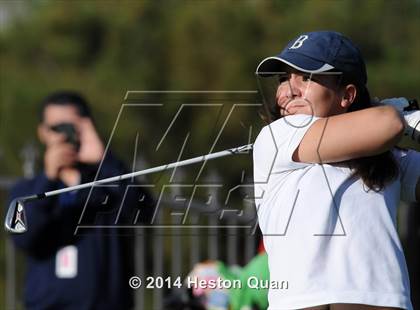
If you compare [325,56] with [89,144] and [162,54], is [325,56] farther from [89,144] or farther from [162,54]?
A: [162,54]

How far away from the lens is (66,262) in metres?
5.11

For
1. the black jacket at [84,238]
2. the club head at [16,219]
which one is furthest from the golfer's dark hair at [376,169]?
the black jacket at [84,238]

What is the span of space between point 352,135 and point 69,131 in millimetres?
2552

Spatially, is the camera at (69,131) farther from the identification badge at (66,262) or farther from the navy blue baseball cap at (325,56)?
the navy blue baseball cap at (325,56)

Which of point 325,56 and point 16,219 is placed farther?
point 16,219

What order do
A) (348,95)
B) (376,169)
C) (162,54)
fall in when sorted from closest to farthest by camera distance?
(376,169) → (348,95) → (162,54)

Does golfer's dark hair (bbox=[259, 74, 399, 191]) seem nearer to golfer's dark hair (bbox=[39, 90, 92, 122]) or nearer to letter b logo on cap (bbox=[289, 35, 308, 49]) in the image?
letter b logo on cap (bbox=[289, 35, 308, 49])

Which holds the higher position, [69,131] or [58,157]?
[69,131]

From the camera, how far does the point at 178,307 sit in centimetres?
539

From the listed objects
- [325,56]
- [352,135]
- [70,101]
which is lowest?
[352,135]

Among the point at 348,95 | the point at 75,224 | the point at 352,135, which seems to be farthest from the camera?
the point at 75,224

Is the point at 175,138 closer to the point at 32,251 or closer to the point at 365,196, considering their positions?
the point at 32,251

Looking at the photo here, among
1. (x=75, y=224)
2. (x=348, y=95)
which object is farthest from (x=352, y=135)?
(x=75, y=224)

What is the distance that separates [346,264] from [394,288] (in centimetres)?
14
